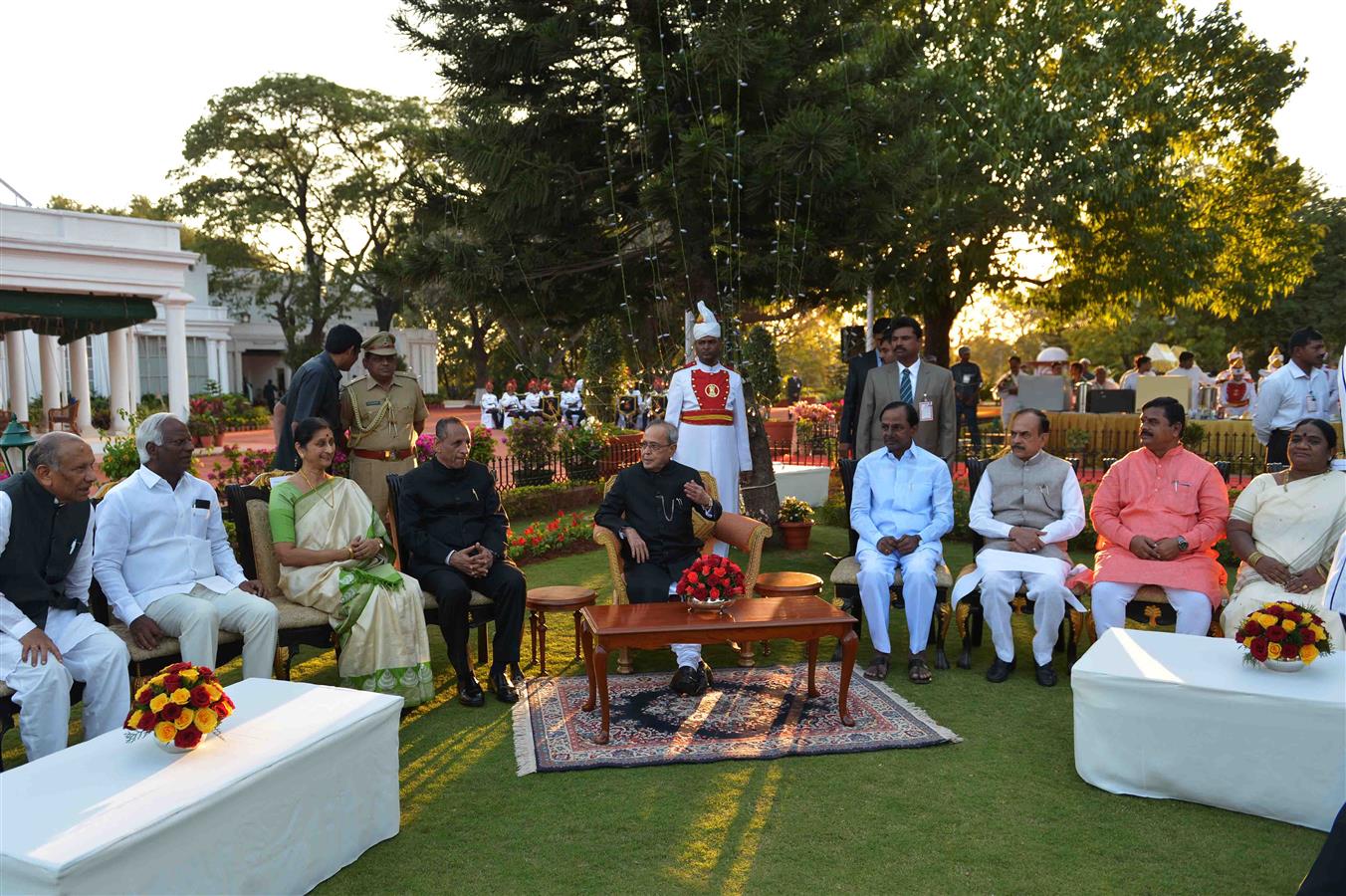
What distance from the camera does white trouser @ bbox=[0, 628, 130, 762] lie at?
4.20 meters

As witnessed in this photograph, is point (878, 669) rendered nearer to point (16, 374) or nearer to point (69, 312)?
point (69, 312)

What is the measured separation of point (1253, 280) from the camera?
2125 centimetres

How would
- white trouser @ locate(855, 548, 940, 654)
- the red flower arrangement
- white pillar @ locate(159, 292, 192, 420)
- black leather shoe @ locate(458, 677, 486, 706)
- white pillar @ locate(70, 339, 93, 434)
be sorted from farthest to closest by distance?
white pillar @ locate(70, 339, 93, 434)
white pillar @ locate(159, 292, 192, 420)
white trouser @ locate(855, 548, 940, 654)
black leather shoe @ locate(458, 677, 486, 706)
the red flower arrangement

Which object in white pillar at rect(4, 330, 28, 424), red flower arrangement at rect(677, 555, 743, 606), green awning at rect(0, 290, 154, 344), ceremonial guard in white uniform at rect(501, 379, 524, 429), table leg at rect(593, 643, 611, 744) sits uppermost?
green awning at rect(0, 290, 154, 344)

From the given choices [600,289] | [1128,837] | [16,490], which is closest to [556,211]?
[600,289]

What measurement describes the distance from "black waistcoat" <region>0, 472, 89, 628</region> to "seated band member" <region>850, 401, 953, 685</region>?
4.28 meters

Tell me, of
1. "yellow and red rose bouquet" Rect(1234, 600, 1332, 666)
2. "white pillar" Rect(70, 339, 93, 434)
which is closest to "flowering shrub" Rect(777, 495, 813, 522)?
"yellow and red rose bouquet" Rect(1234, 600, 1332, 666)

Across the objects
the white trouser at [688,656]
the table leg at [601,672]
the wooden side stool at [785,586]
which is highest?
the wooden side stool at [785,586]

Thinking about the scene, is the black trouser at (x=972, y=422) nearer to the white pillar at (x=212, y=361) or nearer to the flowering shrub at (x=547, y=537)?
the flowering shrub at (x=547, y=537)

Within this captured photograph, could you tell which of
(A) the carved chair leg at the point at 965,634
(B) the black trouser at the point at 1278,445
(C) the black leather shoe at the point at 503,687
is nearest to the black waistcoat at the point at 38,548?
(C) the black leather shoe at the point at 503,687

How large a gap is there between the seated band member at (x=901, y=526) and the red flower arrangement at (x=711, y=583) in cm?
132

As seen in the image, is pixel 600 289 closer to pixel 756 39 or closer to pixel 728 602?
pixel 756 39

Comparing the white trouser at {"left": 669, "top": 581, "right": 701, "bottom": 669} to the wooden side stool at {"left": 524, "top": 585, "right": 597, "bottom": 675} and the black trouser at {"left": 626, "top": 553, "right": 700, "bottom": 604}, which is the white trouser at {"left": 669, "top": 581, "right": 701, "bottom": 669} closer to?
the black trouser at {"left": 626, "top": 553, "right": 700, "bottom": 604}

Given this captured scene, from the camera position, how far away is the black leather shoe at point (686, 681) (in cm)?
583
